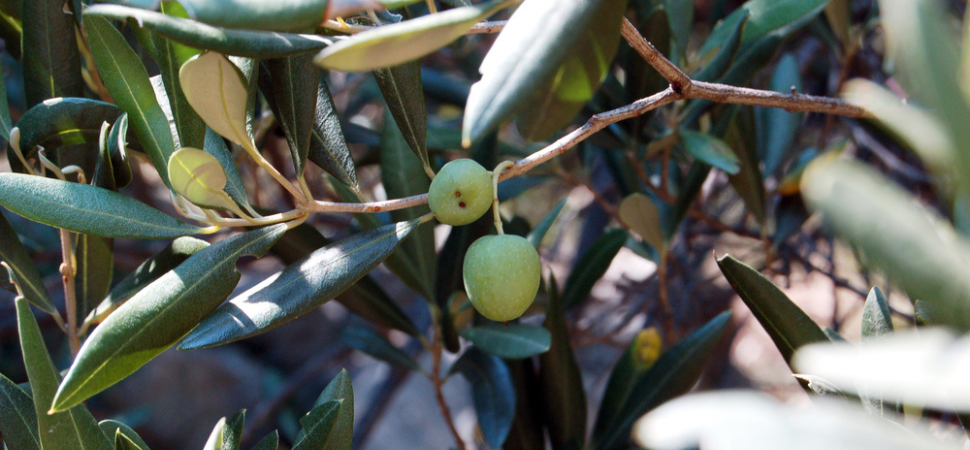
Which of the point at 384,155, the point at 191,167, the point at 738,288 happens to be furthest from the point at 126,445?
the point at 738,288

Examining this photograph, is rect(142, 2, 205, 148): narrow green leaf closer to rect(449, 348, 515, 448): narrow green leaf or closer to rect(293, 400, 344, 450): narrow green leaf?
rect(293, 400, 344, 450): narrow green leaf

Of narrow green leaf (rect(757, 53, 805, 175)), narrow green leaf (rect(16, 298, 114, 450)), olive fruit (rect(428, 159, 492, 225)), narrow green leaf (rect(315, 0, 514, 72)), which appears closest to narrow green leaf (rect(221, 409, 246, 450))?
narrow green leaf (rect(16, 298, 114, 450))

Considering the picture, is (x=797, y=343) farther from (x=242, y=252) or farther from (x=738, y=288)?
(x=242, y=252)

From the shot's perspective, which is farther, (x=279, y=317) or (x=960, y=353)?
(x=279, y=317)

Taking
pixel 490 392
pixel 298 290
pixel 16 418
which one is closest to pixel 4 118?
pixel 16 418

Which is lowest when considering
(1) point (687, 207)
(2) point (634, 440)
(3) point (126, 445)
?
(2) point (634, 440)

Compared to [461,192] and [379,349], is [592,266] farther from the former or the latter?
[461,192]
